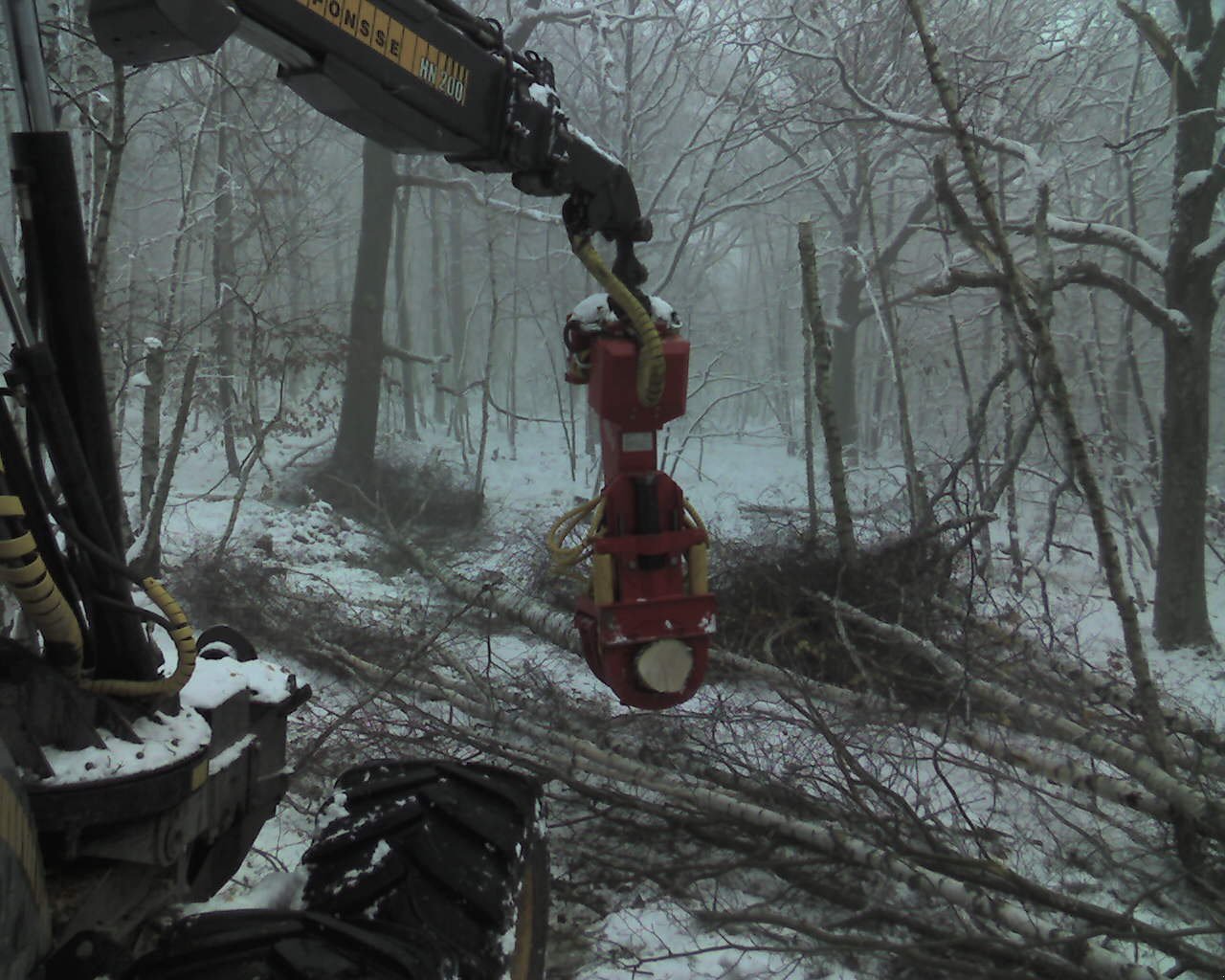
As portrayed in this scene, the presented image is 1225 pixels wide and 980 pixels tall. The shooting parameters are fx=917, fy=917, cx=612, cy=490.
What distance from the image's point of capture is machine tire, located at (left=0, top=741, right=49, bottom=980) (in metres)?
1.40

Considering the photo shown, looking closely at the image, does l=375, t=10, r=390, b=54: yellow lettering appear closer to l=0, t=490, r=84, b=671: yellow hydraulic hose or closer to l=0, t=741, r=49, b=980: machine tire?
l=0, t=490, r=84, b=671: yellow hydraulic hose

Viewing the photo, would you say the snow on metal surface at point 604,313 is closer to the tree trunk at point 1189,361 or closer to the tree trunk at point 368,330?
the tree trunk at point 1189,361

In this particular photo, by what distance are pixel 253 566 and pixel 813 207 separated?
2516cm

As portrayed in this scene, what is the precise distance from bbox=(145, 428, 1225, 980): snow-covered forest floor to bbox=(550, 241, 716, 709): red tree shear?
4.00ft

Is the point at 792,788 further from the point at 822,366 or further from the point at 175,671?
the point at 822,366

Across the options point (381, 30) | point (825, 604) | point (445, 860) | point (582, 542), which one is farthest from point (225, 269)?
point (445, 860)

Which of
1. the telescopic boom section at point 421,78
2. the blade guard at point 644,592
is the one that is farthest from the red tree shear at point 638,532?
the telescopic boom section at point 421,78

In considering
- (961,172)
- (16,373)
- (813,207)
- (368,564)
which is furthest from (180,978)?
(813,207)

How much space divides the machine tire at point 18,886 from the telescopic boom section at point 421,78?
1.48 metres

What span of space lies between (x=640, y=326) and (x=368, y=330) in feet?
46.0

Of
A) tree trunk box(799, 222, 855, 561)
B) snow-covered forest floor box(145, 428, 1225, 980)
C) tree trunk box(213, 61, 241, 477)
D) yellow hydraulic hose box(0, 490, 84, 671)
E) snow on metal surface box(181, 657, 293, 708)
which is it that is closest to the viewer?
yellow hydraulic hose box(0, 490, 84, 671)

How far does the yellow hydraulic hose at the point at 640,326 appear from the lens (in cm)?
295

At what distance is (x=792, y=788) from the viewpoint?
4441 mm

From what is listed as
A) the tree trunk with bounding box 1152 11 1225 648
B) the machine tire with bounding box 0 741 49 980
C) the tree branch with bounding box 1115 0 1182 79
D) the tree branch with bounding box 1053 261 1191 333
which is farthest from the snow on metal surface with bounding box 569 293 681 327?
the tree branch with bounding box 1115 0 1182 79
